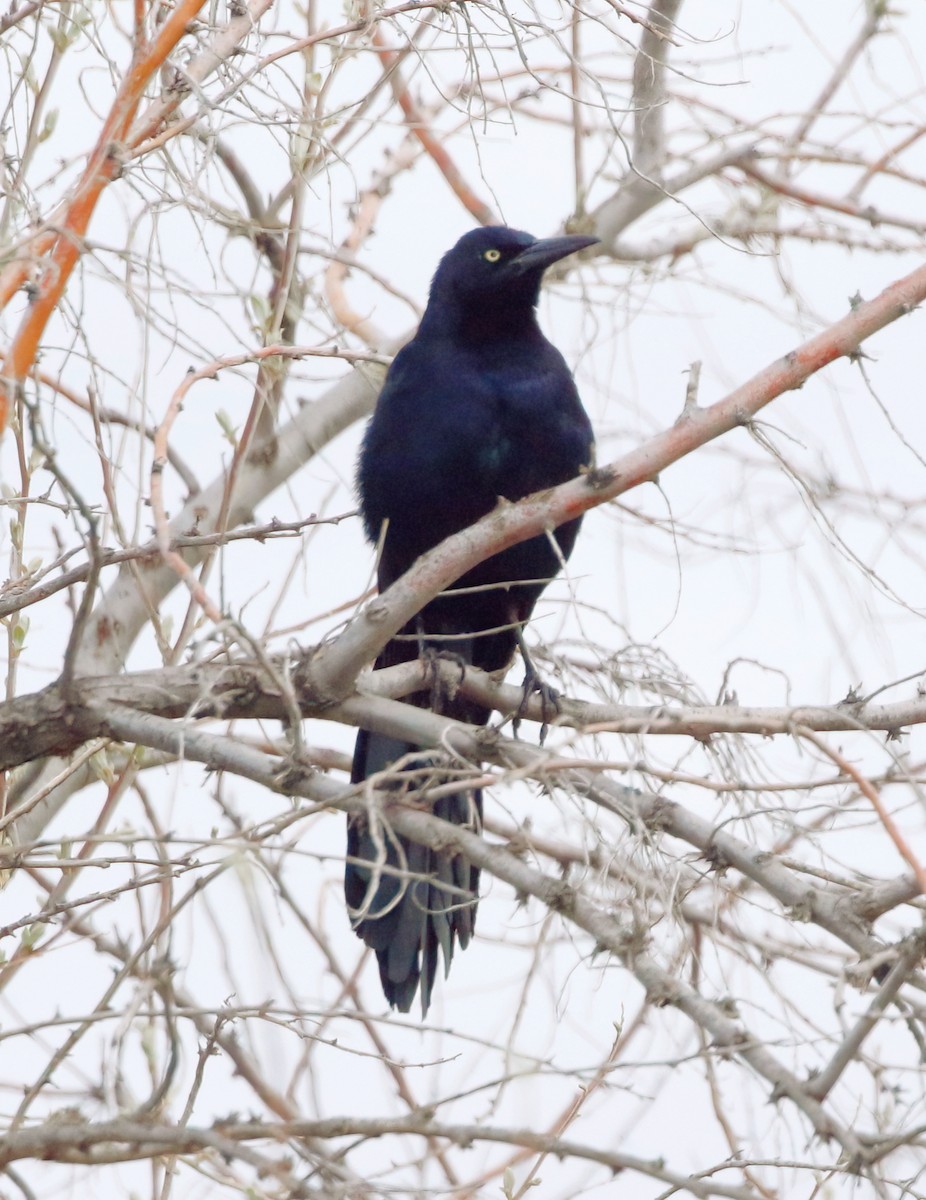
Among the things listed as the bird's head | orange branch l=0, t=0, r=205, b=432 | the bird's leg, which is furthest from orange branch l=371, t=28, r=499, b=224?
orange branch l=0, t=0, r=205, b=432

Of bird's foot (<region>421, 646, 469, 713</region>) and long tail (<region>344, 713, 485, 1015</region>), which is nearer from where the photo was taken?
bird's foot (<region>421, 646, 469, 713</region>)

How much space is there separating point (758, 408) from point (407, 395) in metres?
1.80

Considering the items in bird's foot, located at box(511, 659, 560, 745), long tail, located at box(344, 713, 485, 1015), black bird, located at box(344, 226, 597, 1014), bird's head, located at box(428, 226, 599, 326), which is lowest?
long tail, located at box(344, 713, 485, 1015)

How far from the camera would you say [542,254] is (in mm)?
4422

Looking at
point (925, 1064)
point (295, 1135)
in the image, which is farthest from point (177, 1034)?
point (925, 1064)

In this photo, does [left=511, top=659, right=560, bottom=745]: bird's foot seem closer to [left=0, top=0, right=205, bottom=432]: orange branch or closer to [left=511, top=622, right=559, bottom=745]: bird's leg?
[left=511, top=622, right=559, bottom=745]: bird's leg

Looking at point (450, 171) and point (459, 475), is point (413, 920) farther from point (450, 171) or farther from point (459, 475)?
point (450, 171)

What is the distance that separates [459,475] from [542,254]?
81 cm

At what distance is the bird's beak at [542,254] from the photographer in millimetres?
4371

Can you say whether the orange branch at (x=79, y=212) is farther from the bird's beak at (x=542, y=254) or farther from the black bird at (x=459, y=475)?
the bird's beak at (x=542, y=254)

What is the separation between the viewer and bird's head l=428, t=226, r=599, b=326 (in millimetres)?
4406

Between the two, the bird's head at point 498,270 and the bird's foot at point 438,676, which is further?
the bird's head at point 498,270

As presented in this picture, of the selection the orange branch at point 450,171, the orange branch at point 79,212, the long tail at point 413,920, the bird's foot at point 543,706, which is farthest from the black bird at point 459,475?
the orange branch at point 79,212

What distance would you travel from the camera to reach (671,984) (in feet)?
6.74
